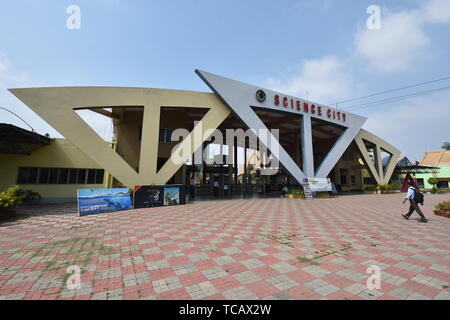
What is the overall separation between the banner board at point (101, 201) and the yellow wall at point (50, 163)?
22.9 ft

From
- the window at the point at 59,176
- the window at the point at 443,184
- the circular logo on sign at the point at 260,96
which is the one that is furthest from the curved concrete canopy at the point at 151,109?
the window at the point at 443,184

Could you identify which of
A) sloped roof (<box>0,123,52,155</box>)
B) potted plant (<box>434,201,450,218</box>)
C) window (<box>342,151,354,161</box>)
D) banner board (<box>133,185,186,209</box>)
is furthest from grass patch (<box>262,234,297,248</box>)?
window (<box>342,151,354,161</box>)

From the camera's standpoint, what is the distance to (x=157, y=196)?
1167 cm

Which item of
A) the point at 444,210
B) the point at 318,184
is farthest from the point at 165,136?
the point at 444,210

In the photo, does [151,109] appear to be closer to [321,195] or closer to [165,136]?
[165,136]

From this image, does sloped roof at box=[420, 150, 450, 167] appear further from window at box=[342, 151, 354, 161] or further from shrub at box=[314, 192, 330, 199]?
shrub at box=[314, 192, 330, 199]

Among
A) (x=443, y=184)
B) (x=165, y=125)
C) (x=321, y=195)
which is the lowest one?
(x=321, y=195)

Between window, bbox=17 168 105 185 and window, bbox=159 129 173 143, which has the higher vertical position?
window, bbox=159 129 173 143

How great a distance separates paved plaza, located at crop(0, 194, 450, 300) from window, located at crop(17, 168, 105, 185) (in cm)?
943

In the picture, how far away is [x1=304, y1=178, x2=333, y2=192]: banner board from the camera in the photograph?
17875 millimetres

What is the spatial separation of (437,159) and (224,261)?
57.5 meters

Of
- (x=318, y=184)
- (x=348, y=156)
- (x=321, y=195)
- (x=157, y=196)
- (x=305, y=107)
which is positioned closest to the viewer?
(x=157, y=196)
